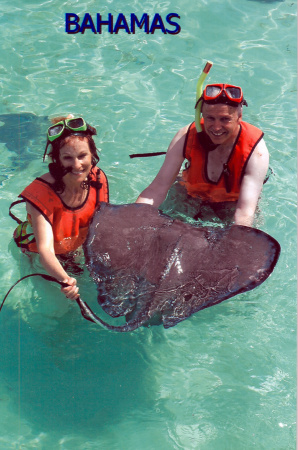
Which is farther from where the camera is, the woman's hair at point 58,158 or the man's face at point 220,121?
the man's face at point 220,121

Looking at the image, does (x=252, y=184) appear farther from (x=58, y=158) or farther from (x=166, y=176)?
(x=58, y=158)

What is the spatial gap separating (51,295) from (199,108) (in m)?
2.18

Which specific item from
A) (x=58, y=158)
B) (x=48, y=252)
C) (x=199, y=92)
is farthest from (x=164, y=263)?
(x=199, y=92)

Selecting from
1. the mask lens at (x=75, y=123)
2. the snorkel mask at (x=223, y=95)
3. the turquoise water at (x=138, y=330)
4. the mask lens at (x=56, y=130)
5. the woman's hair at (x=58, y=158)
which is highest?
the snorkel mask at (x=223, y=95)

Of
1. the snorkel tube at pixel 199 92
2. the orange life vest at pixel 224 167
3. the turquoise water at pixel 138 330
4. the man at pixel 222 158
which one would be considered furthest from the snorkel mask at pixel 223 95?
the turquoise water at pixel 138 330

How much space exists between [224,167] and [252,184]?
0.32m

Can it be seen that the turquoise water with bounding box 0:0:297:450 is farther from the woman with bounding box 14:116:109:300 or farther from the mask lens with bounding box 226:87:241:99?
the mask lens with bounding box 226:87:241:99

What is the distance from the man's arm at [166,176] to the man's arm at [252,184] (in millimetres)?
671

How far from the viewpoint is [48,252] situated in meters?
4.15

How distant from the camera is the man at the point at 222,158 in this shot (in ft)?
15.5

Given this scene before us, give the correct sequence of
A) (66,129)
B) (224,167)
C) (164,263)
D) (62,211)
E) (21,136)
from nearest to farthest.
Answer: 1. (164,263)
2. (66,129)
3. (62,211)
4. (224,167)
5. (21,136)

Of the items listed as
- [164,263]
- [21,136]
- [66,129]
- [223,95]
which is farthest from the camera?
[21,136]

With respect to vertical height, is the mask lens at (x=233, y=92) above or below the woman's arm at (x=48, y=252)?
above

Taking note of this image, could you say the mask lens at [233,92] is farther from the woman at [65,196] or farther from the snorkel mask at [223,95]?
the woman at [65,196]
